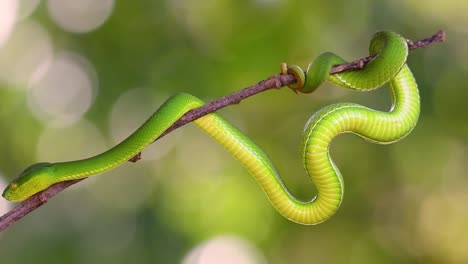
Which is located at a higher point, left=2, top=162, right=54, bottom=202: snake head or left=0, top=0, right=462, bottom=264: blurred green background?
left=2, top=162, right=54, bottom=202: snake head

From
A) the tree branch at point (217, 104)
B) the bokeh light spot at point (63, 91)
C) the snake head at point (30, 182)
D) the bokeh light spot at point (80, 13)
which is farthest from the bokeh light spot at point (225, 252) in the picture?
the tree branch at point (217, 104)

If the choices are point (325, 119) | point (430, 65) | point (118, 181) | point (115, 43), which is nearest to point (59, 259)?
point (118, 181)

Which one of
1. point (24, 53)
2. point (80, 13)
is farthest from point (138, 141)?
point (24, 53)

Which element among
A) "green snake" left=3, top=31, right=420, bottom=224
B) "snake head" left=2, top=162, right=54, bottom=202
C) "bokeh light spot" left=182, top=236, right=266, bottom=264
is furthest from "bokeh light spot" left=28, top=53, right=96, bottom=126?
"green snake" left=3, top=31, right=420, bottom=224

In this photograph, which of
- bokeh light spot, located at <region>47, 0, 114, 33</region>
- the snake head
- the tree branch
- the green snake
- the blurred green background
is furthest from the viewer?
bokeh light spot, located at <region>47, 0, 114, 33</region>

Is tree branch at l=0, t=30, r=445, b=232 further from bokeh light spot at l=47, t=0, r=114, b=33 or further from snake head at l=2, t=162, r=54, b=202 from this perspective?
bokeh light spot at l=47, t=0, r=114, b=33

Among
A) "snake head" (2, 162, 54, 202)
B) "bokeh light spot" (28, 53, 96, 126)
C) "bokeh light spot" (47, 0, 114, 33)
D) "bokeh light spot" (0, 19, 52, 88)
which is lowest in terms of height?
"bokeh light spot" (28, 53, 96, 126)
